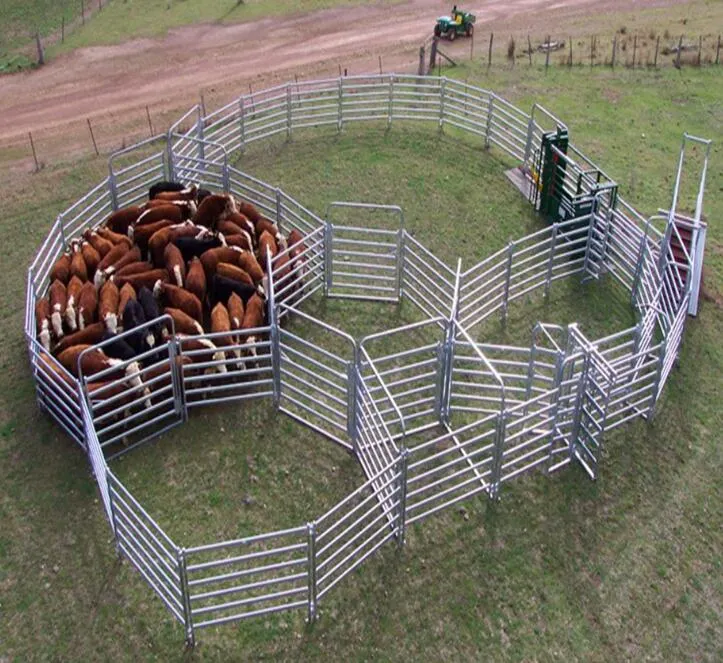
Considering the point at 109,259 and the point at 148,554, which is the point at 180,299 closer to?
the point at 109,259

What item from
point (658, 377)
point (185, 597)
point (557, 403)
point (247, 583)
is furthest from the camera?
point (658, 377)

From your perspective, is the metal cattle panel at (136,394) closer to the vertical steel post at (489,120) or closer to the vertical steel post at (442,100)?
the vertical steel post at (489,120)

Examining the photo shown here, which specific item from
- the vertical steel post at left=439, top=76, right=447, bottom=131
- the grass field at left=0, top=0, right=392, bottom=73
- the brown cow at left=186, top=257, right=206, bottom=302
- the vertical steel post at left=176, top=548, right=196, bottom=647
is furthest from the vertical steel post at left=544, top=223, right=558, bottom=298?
the grass field at left=0, top=0, right=392, bottom=73

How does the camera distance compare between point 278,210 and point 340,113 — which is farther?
point 340,113

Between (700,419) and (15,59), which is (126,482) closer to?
(700,419)

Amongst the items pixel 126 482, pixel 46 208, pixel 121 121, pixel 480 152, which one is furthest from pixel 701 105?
pixel 126 482

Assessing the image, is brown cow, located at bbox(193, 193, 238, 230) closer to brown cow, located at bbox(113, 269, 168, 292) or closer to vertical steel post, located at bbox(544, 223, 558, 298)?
brown cow, located at bbox(113, 269, 168, 292)

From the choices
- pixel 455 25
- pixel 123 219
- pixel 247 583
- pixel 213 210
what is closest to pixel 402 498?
pixel 247 583
